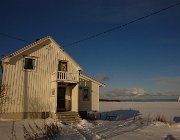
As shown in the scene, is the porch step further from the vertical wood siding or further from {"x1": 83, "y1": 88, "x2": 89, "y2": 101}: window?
{"x1": 83, "y1": 88, "x2": 89, "y2": 101}: window

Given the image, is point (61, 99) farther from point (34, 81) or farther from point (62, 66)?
point (34, 81)

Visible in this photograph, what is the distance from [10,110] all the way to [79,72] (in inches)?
323

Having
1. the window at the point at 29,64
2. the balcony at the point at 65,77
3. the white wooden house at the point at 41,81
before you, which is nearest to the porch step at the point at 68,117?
the white wooden house at the point at 41,81

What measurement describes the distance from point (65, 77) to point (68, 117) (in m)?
3.93

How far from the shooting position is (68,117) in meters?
23.9

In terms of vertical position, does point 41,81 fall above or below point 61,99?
above

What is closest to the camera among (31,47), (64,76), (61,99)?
(31,47)

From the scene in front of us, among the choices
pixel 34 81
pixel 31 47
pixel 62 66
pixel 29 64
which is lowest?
pixel 34 81

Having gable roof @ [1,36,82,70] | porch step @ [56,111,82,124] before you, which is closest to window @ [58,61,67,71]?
gable roof @ [1,36,82,70]

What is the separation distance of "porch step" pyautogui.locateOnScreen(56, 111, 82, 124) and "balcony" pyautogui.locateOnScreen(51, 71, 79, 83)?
10.5ft

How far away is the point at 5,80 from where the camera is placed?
22.4m

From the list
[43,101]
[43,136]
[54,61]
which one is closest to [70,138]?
[43,136]

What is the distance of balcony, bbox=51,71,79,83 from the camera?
2416cm

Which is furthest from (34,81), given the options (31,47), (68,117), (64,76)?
(68,117)
